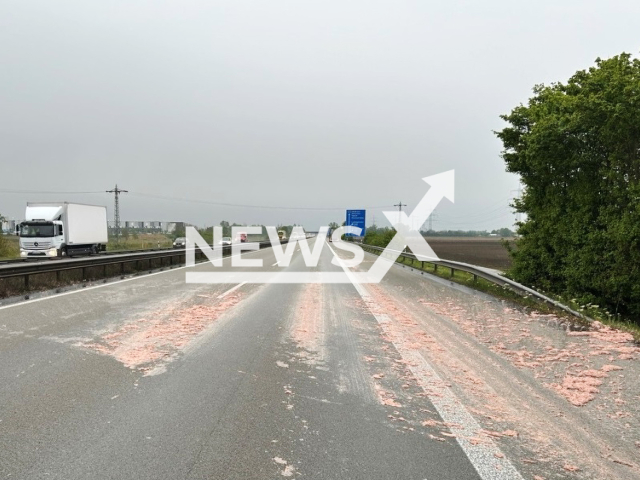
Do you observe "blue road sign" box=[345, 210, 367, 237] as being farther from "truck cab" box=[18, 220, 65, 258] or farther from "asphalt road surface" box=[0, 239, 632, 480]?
"asphalt road surface" box=[0, 239, 632, 480]

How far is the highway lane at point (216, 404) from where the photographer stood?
3000 mm

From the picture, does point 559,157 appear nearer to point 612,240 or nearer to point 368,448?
point 612,240

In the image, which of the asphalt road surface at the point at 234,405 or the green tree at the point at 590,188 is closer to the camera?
the asphalt road surface at the point at 234,405

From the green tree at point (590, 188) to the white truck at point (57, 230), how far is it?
26342 millimetres

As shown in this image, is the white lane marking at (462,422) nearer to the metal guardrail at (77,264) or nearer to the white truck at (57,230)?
the metal guardrail at (77,264)

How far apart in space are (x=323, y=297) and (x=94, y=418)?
7.95 m

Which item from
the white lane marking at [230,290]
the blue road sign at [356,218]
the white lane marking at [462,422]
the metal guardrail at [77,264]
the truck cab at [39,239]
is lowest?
the white lane marking at [462,422]

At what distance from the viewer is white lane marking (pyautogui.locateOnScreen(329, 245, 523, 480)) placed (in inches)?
115

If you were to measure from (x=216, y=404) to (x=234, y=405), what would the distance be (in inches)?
7.1

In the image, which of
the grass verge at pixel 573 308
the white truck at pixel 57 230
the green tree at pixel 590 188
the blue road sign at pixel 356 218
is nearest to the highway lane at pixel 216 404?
the grass verge at pixel 573 308

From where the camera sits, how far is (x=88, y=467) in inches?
116

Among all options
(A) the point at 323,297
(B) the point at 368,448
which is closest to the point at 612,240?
(A) the point at 323,297

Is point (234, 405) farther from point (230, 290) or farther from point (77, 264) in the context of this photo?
point (77, 264)

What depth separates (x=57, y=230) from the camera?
85.0 ft
